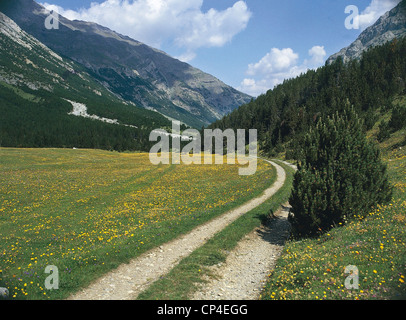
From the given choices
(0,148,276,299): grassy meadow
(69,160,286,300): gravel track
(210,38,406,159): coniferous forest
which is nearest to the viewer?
(69,160,286,300): gravel track

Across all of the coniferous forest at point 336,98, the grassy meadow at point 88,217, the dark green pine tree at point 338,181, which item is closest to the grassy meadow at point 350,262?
the dark green pine tree at point 338,181

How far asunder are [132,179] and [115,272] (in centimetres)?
3187

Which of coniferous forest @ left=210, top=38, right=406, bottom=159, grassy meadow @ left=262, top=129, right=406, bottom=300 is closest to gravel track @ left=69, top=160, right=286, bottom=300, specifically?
grassy meadow @ left=262, top=129, right=406, bottom=300

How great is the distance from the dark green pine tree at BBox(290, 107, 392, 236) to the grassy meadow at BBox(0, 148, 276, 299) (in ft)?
29.7

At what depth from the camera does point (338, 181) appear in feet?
50.9

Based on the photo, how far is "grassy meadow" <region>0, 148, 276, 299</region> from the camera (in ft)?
40.2

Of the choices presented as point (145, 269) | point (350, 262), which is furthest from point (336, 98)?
point (145, 269)

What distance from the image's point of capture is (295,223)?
17.1m

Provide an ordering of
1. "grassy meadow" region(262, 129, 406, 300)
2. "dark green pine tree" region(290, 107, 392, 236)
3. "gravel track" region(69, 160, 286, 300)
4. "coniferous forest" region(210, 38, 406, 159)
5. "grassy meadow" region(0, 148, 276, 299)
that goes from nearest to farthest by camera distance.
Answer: "grassy meadow" region(262, 129, 406, 300), "gravel track" region(69, 160, 286, 300), "grassy meadow" region(0, 148, 276, 299), "dark green pine tree" region(290, 107, 392, 236), "coniferous forest" region(210, 38, 406, 159)

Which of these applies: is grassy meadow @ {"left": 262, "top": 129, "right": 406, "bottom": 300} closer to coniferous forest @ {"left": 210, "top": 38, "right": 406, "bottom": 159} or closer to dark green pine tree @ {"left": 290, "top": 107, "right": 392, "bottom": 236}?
dark green pine tree @ {"left": 290, "top": 107, "right": 392, "bottom": 236}

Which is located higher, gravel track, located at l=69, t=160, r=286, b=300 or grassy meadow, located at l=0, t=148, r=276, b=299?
grassy meadow, located at l=0, t=148, r=276, b=299

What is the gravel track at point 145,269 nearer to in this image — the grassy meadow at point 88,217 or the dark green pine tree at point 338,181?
the grassy meadow at point 88,217

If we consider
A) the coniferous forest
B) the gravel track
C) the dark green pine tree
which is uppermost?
the coniferous forest

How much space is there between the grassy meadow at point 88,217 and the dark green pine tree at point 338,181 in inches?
356
